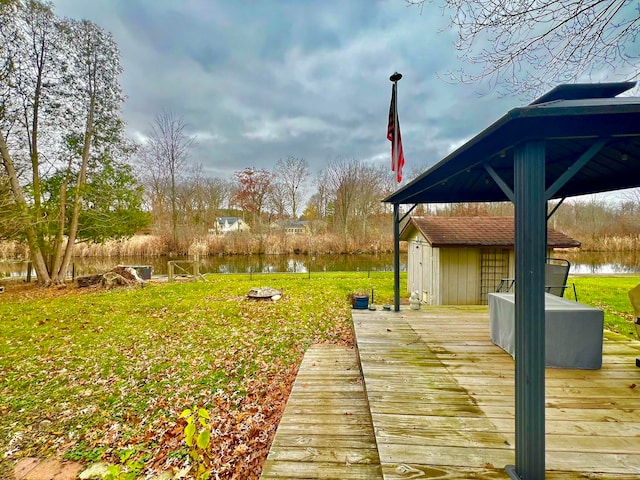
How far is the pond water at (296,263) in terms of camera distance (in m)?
14.0

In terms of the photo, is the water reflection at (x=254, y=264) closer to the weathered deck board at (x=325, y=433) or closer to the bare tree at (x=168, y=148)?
the bare tree at (x=168, y=148)

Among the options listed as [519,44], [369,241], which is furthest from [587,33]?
[369,241]

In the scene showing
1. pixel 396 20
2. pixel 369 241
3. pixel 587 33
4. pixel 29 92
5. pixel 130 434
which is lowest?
pixel 130 434

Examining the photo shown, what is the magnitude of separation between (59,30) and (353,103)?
11.4 metres

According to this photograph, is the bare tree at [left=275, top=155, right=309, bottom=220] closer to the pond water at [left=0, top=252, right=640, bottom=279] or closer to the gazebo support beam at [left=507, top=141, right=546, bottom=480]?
the pond water at [left=0, top=252, right=640, bottom=279]

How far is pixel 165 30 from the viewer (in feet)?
29.6

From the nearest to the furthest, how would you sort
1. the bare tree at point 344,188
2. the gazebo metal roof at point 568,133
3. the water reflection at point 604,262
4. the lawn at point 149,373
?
the gazebo metal roof at point 568,133 → the lawn at point 149,373 → the water reflection at point 604,262 → the bare tree at point 344,188

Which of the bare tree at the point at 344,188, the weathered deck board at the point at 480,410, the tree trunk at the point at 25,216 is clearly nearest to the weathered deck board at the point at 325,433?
the weathered deck board at the point at 480,410

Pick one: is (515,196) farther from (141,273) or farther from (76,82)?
(76,82)

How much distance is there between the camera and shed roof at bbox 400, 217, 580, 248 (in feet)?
22.6

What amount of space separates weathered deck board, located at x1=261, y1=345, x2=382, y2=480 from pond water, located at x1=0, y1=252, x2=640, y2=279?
10.3 metres

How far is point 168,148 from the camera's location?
17.9 metres

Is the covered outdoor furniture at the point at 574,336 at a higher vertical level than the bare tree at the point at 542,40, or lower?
lower

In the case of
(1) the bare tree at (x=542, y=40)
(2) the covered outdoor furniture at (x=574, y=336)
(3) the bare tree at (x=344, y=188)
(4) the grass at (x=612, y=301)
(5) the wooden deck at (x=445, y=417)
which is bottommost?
(4) the grass at (x=612, y=301)
